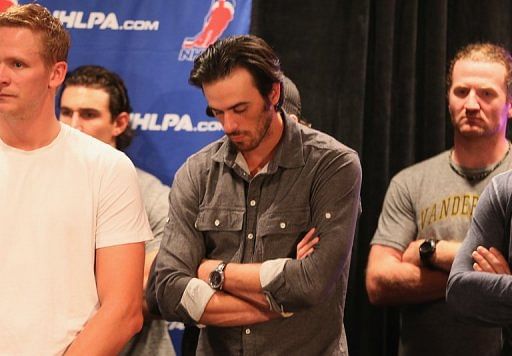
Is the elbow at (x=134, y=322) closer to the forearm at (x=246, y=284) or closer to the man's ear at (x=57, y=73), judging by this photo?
the forearm at (x=246, y=284)

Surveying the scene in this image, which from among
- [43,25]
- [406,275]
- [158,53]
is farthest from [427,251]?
[43,25]

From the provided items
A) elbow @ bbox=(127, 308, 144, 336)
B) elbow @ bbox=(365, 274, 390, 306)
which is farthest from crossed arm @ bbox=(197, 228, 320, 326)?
elbow @ bbox=(365, 274, 390, 306)

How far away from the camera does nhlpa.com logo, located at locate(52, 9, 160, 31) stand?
4406 millimetres

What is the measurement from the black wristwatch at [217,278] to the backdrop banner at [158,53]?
120 centimetres

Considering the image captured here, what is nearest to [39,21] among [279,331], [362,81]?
[279,331]

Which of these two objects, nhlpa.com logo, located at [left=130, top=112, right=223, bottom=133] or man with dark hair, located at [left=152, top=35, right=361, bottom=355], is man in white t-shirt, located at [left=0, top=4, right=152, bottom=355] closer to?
man with dark hair, located at [left=152, top=35, right=361, bottom=355]

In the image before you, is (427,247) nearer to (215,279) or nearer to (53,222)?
(215,279)

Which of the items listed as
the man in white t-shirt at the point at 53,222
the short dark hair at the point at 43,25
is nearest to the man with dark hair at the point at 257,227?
the man in white t-shirt at the point at 53,222

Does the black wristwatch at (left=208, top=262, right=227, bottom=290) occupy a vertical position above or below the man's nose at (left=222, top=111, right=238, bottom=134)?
below

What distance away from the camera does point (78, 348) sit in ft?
→ 9.03

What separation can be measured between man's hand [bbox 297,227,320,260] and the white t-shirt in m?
0.58

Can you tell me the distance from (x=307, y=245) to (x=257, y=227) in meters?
0.20

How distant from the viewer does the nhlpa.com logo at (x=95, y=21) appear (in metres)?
4.41

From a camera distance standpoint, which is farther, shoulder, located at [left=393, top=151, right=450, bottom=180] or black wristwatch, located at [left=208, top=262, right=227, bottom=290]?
shoulder, located at [left=393, top=151, right=450, bottom=180]
